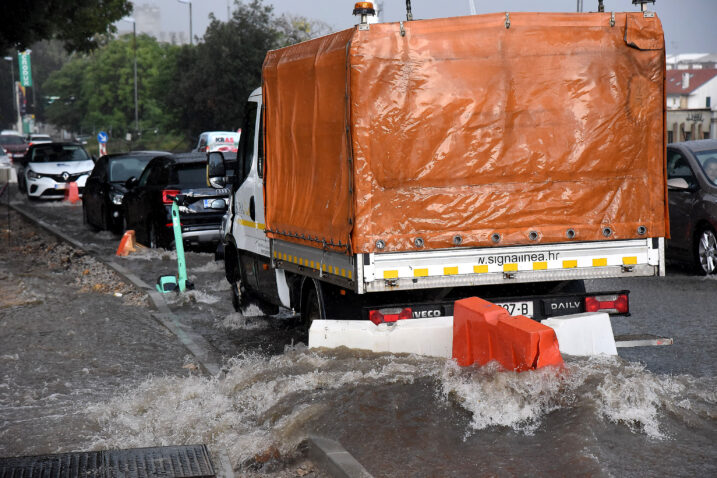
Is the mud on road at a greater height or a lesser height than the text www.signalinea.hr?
lesser

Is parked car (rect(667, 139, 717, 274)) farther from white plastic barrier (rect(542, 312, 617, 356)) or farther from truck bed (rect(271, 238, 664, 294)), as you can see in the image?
white plastic barrier (rect(542, 312, 617, 356))

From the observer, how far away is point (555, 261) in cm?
725

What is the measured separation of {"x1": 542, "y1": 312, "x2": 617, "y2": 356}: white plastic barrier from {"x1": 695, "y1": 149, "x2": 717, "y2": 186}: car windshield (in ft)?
22.5

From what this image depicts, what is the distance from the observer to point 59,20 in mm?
31312

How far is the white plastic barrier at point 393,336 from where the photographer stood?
7121 millimetres

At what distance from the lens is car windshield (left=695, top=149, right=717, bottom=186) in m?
13.3

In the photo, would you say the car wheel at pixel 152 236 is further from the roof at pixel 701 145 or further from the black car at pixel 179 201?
the roof at pixel 701 145

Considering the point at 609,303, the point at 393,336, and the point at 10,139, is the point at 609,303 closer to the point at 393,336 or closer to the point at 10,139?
the point at 393,336

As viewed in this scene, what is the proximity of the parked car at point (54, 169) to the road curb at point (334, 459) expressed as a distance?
25676 millimetres

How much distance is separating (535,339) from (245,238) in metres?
4.40

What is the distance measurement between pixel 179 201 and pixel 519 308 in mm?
9213

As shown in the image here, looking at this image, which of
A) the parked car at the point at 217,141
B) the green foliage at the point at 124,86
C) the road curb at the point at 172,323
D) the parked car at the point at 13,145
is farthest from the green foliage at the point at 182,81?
the road curb at the point at 172,323

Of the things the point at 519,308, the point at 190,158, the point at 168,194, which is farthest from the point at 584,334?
the point at 190,158

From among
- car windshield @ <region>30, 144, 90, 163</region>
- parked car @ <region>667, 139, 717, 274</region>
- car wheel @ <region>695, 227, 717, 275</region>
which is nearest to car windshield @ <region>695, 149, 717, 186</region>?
parked car @ <region>667, 139, 717, 274</region>
